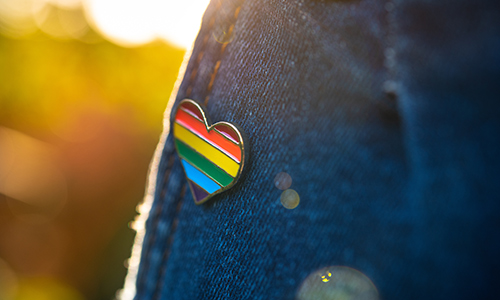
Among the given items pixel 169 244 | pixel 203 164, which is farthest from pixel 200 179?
pixel 169 244

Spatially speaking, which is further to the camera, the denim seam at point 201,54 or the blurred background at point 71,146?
the blurred background at point 71,146

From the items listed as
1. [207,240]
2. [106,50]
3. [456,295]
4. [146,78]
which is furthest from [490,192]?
[106,50]

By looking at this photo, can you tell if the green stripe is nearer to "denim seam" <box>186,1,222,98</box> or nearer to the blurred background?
"denim seam" <box>186,1,222,98</box>

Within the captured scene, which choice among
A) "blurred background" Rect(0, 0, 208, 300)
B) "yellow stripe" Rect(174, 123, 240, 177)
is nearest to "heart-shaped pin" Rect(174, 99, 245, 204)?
"yellow stripe" Rect(174, 123, 240, 177)

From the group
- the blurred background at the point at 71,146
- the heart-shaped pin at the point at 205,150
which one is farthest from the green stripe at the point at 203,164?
the blurred background at the point at 71,146

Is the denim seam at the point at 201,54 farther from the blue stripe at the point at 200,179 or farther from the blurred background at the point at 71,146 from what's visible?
the blurred background at the point at 71,146

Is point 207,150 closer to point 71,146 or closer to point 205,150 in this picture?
point 205,150
